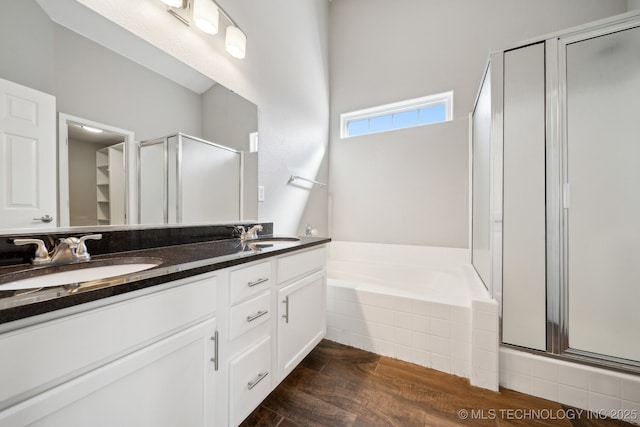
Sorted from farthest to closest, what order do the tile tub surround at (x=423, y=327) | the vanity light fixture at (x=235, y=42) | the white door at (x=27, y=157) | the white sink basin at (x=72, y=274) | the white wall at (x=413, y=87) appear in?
1. the white wall at (x=413, y=87)
2. the vanity light fixture at (x=235, y=42)
3. the tile tub surround at (x=423, y=327)
4. the white door at (x=27, y=157)
5. the white sink basin at (x=72, y=274)

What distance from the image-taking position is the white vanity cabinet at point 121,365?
0.45 meters

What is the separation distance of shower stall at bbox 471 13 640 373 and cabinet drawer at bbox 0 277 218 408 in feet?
5.37

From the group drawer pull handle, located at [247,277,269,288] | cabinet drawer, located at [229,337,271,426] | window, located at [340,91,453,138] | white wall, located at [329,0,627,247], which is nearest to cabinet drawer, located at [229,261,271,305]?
→ drawer pull handle, located at [247,277,269,288]

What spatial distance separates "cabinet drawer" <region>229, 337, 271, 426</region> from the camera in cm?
91

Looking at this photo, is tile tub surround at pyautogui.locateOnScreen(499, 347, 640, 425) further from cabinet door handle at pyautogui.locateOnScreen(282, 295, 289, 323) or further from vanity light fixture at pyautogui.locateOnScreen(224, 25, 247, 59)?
vanity light fixture at pyautogui.locateOnScreen(224, 25, 247, 59)

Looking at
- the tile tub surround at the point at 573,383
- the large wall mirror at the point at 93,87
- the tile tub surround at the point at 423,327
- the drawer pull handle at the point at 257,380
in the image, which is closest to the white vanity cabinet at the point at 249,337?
the drawer pull handle at the point at 257,380

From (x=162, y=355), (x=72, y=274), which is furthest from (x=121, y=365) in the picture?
(x=72, y=274)

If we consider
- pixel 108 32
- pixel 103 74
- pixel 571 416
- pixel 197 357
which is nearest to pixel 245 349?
pixel 197 357

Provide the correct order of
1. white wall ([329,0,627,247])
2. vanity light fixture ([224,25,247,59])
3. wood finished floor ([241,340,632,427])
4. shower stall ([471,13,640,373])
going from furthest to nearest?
white wall ([329,0,627,247]) → vanity light fixture ([224,25,247,59]) → shower stall ([471,13,640,373]) → wood finished floor ([241,340,632,427])

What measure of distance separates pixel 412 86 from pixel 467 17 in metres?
0.71

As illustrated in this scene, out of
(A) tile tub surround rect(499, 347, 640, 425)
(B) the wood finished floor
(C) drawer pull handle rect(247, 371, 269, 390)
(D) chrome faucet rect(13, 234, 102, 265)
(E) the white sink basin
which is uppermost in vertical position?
(D) chrome faucet rect(13, 234, 102, 265)

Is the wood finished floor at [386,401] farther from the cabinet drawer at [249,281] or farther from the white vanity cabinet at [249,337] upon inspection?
the cabinet drawer at [249,281]

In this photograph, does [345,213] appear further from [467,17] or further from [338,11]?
[338,11]

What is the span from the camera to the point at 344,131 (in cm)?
292
